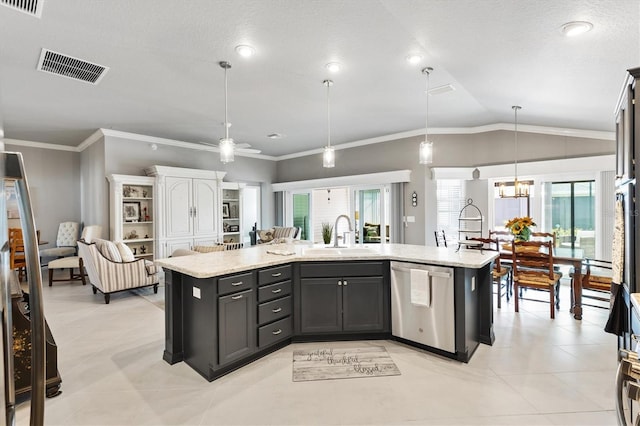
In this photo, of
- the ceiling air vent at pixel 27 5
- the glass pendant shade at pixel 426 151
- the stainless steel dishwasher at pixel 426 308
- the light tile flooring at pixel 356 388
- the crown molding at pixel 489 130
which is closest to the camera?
the light tile flooring at pixel 356 388

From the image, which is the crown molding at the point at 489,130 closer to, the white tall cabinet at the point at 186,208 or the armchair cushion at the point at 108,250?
the white tall cabinet at the point at 186,208

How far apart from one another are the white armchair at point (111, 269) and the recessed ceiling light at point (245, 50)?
3470mm

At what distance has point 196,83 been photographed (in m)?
3.82

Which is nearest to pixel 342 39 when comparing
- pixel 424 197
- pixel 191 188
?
pixel 424 197

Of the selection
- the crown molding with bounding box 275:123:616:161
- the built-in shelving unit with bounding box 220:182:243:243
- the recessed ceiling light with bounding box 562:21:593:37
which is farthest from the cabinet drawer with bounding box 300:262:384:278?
the built-in shelving unit with bounding box 220:182:243:243

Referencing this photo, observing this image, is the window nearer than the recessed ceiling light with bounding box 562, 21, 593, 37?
No

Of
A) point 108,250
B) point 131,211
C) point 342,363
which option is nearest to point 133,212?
point 131,211

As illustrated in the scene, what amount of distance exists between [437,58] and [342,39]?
100 cm

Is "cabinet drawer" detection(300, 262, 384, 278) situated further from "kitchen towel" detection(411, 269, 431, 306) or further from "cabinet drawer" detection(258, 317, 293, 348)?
"cabinet drawer" detection(258, 317, 293, 348)

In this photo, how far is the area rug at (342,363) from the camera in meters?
2.67

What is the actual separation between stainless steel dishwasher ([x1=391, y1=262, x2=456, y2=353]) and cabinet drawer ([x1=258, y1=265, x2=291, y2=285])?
41.2 inches

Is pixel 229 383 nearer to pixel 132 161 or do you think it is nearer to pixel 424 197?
pixel 424 197

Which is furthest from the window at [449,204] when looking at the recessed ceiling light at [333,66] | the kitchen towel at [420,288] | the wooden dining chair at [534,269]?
the recessed ceiling light at [333,66]

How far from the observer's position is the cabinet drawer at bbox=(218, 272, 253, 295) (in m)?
2.60
